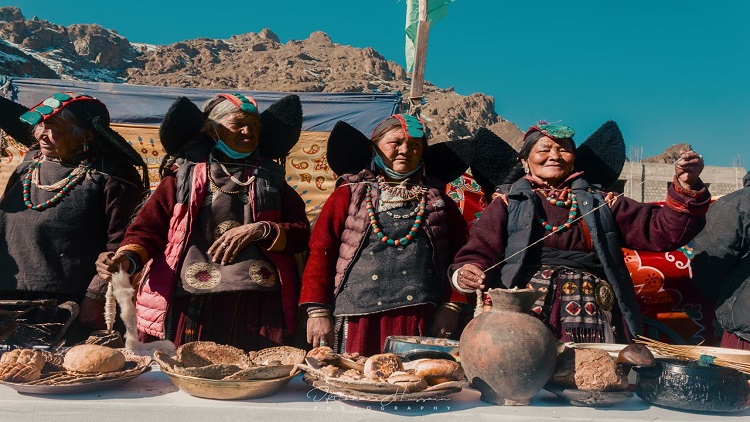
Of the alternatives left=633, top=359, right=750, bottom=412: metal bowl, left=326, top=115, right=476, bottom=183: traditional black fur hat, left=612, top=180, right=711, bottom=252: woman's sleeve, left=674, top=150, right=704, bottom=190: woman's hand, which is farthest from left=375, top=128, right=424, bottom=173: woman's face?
left=633, top=359, right=750, bottom=412: metal bowl

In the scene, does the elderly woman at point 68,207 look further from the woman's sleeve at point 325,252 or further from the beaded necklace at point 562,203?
the beaded necklace at point 562,203

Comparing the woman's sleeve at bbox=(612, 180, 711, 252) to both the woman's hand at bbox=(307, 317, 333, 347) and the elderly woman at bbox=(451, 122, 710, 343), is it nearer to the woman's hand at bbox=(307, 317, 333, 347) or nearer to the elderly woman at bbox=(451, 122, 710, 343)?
the elderly woman at bbox=(451, 122, 710, 343)

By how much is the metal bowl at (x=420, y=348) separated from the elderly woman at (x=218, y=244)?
3.50 ft

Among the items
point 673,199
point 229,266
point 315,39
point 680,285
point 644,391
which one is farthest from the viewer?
point 315,39

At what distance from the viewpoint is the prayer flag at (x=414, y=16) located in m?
5.49

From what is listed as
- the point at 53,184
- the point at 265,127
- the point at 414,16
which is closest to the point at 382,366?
the point at 265,127

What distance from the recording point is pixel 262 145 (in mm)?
4164

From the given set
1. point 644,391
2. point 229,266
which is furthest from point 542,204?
point 229,266

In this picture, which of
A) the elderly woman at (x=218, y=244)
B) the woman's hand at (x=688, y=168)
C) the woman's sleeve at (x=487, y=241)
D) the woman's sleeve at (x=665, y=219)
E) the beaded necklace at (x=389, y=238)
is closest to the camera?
the woman's hand at (x=688, y=168)

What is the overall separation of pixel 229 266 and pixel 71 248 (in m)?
1.05

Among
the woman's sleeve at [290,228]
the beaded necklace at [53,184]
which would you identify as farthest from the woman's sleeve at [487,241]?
the beaded necklace at [53,184]

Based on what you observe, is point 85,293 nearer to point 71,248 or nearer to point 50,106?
point 71,248

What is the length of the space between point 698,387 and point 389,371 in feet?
3.39

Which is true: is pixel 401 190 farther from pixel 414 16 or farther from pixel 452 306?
pixel 414 16
